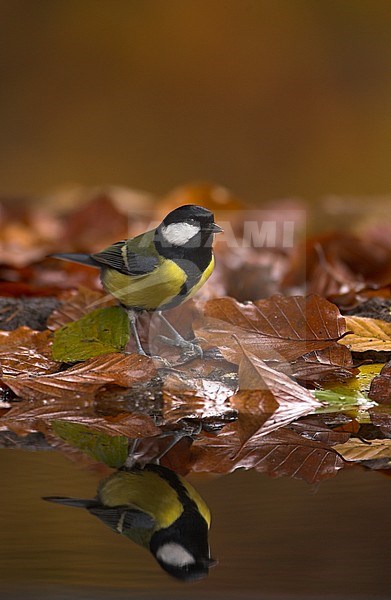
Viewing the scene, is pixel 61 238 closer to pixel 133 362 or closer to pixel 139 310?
pixel 139 310

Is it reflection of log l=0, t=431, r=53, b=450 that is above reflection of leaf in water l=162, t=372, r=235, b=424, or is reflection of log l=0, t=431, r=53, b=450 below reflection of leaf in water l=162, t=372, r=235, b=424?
above

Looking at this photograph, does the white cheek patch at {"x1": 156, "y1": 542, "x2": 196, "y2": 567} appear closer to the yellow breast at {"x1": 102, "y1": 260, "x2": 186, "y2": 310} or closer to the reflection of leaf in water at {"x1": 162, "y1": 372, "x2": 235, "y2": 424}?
the reflection of leaf in water at {"x1": 162, "y1": 372, "x2": 235, "y2": 424}

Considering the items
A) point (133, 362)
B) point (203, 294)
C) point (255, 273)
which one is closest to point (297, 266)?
point (255, 273)

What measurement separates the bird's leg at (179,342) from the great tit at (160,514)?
310 mm

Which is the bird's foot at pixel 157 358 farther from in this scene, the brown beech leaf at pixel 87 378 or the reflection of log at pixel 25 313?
the reflection of log at pixel 25 313

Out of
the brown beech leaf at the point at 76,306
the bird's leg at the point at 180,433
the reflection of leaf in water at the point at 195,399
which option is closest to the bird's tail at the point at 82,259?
the brown beech leaf at the point at 76,306

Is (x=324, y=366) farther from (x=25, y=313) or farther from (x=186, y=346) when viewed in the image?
(x=25, y=313)

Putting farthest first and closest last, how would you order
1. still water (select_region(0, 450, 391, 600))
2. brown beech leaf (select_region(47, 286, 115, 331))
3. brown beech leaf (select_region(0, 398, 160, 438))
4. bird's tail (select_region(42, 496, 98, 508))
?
brown beech leaf (select_region(47, 286, 115, 331))
brown beech leaf (select_region(0, 398, 160, 438))
bird's tail (select_region(42, 496, 98, 508))
still water (select_region(0, 450, 391, 600))

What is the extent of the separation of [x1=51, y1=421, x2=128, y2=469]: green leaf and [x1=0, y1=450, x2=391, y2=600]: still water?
54 mm

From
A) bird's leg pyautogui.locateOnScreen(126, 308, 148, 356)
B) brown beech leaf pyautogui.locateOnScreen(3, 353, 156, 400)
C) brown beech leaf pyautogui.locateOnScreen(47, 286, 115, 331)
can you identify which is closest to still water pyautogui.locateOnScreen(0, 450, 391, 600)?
brown beech leaf pyautogui.locateOnScreen(3, 353, 156, 400)

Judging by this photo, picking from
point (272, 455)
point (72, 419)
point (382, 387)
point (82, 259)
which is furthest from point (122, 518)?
point (82, 259)

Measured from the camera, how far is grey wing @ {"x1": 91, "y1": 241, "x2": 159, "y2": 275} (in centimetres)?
90

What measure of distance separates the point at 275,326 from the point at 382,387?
0.13m

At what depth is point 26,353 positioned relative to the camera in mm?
872
